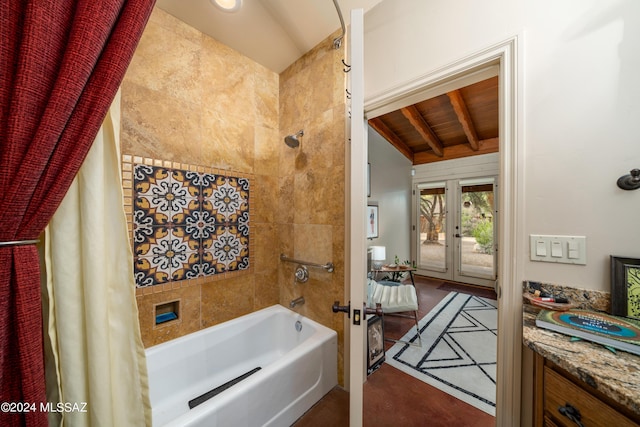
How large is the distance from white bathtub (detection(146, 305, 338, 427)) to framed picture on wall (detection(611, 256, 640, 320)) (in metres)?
1.35

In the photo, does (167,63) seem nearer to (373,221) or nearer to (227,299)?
(227,299)

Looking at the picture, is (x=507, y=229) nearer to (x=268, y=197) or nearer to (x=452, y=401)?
(x=452, y=401)

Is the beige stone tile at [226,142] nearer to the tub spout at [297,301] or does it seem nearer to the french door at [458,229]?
the tub spout at [297,301]

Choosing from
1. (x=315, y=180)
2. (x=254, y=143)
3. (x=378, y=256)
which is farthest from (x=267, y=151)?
(x=378, y=256)

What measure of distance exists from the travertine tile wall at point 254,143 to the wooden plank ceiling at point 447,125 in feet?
4.96

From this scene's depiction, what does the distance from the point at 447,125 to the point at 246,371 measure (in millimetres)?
3980

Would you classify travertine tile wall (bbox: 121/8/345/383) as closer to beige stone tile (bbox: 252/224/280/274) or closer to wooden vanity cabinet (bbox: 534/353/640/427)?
beige stone tile (bbox: 252/224/280/274)

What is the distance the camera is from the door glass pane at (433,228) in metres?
4.33

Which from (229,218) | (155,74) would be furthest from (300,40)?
(229,218)

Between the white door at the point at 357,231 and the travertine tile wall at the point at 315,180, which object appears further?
the travertine tile wall at the point at 315,180

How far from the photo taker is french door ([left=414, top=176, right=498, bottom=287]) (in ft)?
12.8

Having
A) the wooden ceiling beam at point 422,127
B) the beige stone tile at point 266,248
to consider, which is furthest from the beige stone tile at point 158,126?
the wooden ceiling beam at point 422,127

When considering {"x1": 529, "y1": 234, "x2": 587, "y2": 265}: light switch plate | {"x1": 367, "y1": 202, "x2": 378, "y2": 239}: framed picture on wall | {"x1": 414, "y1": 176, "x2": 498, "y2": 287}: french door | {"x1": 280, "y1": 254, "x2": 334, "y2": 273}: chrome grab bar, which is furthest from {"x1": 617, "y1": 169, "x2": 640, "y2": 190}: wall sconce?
{"x1": 414, "y1": 176, "x2": 498, "y2": 287}: french door

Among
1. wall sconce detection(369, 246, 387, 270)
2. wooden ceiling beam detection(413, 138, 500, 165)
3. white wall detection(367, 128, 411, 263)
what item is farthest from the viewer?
wooden ceiling beam detection(413, 138, 500, 165)
